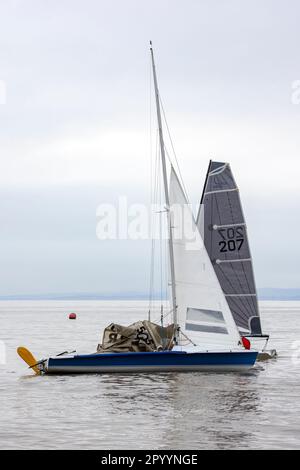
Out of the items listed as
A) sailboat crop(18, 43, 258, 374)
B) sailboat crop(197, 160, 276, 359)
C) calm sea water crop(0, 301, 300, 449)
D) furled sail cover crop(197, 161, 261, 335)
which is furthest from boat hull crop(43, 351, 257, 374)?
furled sail cover crop(197, 161, 261, 335)

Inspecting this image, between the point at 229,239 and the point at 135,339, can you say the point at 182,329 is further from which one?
the point at 229,239

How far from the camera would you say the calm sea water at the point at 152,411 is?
22372mm

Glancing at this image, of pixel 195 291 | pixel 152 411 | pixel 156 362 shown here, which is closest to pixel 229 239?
pixel 195 291

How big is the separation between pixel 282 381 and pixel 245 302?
6.26m

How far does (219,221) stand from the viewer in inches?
1667

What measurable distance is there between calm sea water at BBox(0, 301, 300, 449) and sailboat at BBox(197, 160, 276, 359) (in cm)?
365

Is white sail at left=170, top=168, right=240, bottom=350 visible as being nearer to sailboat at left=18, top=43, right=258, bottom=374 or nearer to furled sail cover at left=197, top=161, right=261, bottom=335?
sailboat at left=18, top=43, right=258, bottom=374

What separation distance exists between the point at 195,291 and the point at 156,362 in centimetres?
363

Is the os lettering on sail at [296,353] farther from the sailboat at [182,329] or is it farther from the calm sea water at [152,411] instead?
the sailboat at [182,329]

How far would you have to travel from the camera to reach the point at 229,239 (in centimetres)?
4241
